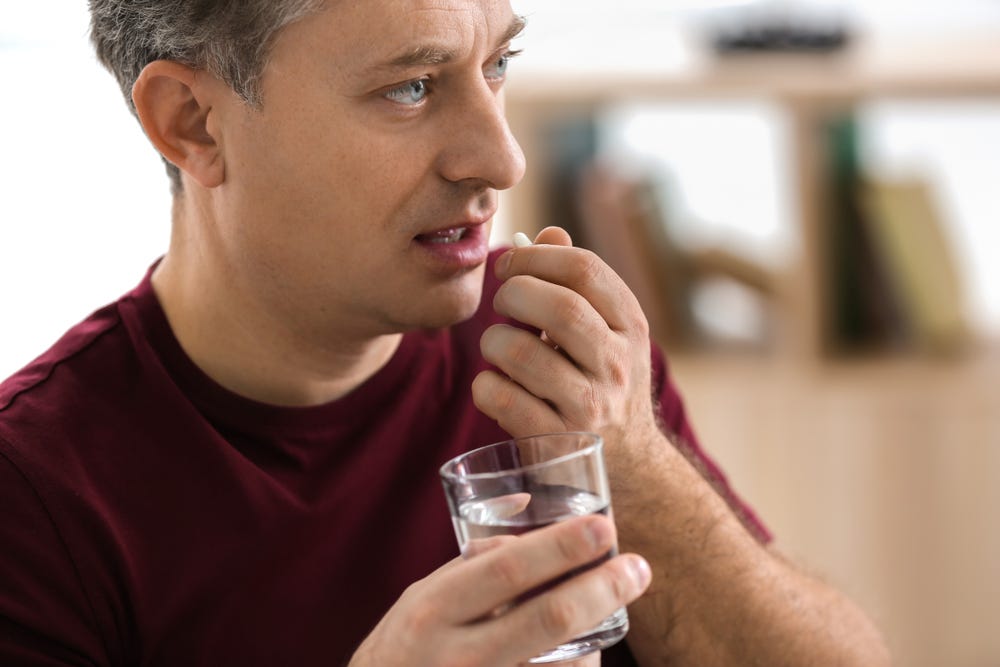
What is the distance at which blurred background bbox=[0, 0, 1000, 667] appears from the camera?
10.3 ft

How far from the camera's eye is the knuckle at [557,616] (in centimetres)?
106

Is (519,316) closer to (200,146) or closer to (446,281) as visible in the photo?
(446,281)

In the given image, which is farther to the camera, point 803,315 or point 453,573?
point 803,315

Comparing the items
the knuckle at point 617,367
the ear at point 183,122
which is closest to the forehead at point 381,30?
the ear at point 183,122

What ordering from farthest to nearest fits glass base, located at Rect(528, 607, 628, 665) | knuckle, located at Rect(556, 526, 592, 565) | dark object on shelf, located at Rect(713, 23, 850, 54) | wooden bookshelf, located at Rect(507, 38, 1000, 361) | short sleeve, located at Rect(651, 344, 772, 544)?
dark object on shelf, located at Rect(713, 23, 850, 54), wooden bookshelf, located at Rect(507, 38, 1000, 361), short sleeve, located at Rect(651, 344, 772, 544), glass base, located at Rect(528, 607, 628, 665), knuckle, located at Rect(556, 526, 592, 565)

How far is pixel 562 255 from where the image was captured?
4.80 feet

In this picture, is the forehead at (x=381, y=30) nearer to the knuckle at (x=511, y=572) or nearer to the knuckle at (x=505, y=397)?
the knuckle at (x=505, y=397)

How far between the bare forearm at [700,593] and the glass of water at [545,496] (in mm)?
416

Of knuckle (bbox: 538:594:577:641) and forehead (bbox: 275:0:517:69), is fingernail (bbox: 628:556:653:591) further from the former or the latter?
forehead (bbox: 275:0:517:69)

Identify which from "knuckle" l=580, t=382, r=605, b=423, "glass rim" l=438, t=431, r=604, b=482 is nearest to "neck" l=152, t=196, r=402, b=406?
"knuckle" l=580, t=382, r=605, b=423

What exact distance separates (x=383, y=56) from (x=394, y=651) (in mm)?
657

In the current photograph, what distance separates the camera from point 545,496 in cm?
112

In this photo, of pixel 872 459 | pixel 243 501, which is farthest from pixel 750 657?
pixel 872 459

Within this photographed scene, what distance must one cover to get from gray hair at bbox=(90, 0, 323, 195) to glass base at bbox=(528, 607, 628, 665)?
72cm
